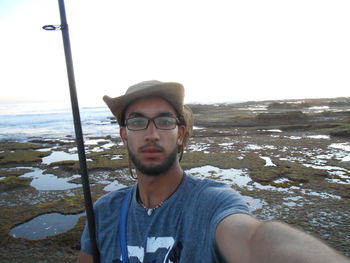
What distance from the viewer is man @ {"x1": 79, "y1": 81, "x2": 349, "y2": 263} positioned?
1.73 meters

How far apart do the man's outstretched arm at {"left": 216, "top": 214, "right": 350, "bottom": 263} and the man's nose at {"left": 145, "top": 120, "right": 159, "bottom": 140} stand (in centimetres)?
108

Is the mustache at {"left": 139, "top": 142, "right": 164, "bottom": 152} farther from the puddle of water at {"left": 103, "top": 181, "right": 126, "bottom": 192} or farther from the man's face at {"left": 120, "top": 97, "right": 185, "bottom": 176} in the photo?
the puddle of water at {"left": 103, "top": 181, "right": 126, "bottom": 192}

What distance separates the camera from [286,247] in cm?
157

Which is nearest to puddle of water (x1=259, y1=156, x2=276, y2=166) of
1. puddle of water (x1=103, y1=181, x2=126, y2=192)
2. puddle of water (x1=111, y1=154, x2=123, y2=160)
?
puddle of water (x1=103, y1=181, x2=126, y2=192)

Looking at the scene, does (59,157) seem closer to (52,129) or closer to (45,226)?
(45,226)

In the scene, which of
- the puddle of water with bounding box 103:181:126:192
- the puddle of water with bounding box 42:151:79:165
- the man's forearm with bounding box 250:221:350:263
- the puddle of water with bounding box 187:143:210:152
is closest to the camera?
the man's forearm with bounding box 250:221:350:263

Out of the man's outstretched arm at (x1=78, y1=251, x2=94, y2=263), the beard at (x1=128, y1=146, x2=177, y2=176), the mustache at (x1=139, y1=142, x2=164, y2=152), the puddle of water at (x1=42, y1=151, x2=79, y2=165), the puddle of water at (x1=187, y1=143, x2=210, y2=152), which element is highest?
the mustache at (x1=139, y1=142, x2=164, y2=152)

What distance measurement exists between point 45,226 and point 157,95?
9.21 meters

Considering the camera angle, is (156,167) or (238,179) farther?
(238,179)

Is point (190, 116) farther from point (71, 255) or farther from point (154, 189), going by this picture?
point (71, 255)

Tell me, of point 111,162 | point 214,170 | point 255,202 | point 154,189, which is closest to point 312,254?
point 154,189

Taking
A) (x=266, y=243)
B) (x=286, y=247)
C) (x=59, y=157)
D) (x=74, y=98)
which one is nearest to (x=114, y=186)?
(x=59, y=157)

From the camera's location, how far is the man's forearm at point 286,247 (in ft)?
4.73

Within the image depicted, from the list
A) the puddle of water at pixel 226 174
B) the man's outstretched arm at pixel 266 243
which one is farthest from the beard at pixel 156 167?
the puddle of water at pixel 226 174
